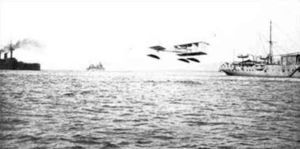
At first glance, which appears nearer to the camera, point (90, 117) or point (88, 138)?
point (88, 138)

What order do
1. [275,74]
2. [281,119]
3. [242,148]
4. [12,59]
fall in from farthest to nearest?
[12,59] < [275,74] < [281,119] < [242,148]

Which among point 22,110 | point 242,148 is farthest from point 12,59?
point 242,148

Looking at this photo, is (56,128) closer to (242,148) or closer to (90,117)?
(90,117)

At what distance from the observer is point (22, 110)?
19031 mm

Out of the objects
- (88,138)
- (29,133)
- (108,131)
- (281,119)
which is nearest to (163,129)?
(108,131)

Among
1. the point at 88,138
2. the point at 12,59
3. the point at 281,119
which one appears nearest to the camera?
the point at 88,138

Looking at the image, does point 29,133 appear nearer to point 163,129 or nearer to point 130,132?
point 130,132

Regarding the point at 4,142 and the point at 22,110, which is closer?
the point at 4,142

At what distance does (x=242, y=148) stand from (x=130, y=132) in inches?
172

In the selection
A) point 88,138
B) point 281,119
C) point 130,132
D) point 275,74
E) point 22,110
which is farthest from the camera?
point 275,74

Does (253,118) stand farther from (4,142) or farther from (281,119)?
(4,142)

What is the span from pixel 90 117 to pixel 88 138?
5.21m

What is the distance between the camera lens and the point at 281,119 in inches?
648

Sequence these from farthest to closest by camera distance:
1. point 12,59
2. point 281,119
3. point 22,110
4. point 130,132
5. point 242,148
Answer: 1. point 12,59
2. point 22,110
3. point 281,119
4. point 130,132
5. point 242,148
